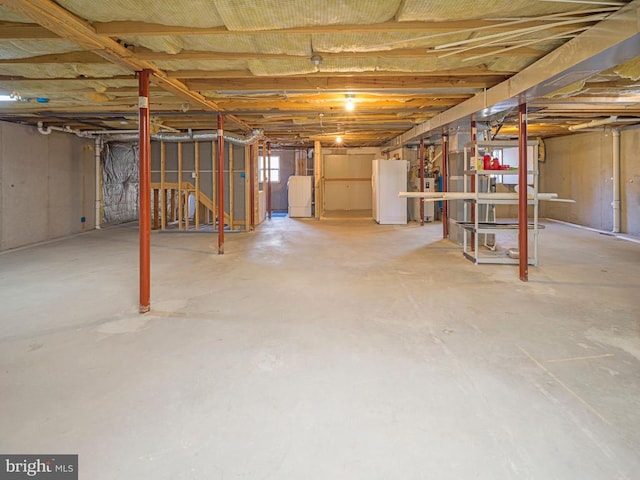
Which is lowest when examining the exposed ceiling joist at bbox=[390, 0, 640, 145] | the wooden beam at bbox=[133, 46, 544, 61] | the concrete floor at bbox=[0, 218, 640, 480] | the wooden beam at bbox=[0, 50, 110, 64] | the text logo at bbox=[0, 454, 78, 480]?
the text logo at bbox=[0, 454, 78, 480]

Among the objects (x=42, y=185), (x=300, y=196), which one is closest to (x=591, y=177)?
(x=300, y=196)

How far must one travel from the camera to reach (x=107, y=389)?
6.48 ft

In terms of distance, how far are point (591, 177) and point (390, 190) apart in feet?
14.5

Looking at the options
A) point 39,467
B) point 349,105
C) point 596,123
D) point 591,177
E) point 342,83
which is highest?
point 596,123

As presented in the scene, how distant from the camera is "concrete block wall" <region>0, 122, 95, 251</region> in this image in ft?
20.6

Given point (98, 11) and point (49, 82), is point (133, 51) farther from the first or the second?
point (49, 82)

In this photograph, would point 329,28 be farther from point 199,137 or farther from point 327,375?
point 199,137

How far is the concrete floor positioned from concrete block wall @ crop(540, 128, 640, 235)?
439 cm

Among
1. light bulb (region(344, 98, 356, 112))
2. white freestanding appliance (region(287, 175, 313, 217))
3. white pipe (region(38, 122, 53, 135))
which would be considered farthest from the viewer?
white freestanding appliance (region(287, 175, 313, 217))

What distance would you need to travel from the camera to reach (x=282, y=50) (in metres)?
3.11

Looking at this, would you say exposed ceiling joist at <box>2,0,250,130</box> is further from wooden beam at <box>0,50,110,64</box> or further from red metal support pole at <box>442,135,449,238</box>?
red metal support pole at <box>442,135,449,238</box>

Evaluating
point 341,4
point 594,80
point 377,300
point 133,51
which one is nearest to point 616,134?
point 594,80

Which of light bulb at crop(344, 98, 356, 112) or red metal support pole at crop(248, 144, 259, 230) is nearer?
light bulb at crop(344, 98, 356, 112)

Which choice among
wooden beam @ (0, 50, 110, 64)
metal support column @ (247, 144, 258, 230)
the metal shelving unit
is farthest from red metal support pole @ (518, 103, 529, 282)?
metal support column @ (247, 144, 258, 230)
